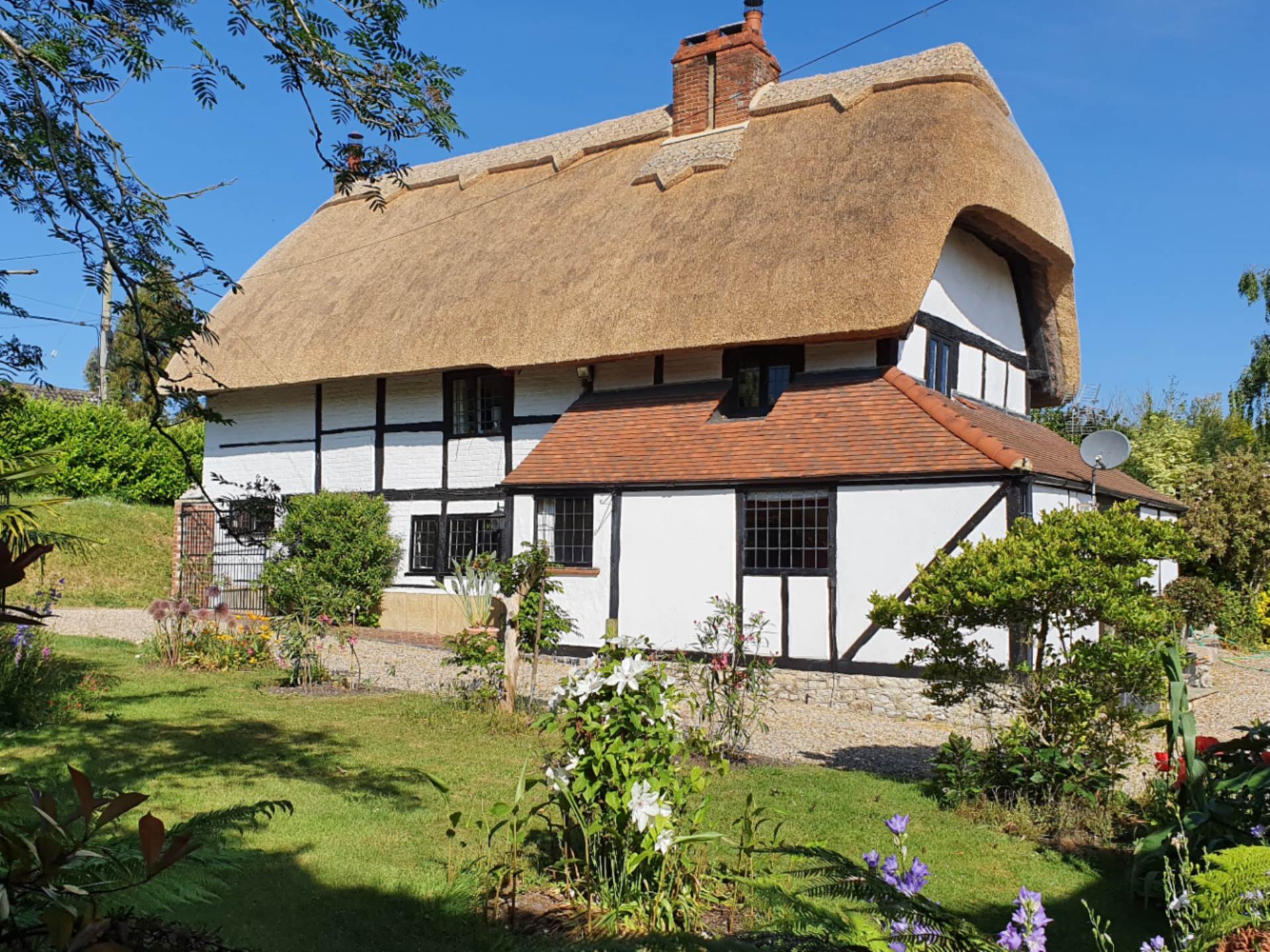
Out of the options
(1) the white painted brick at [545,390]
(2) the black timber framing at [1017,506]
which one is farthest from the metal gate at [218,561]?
(2) the black timber framing at [1017,506]

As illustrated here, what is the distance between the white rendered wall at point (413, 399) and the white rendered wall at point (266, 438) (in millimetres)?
1818

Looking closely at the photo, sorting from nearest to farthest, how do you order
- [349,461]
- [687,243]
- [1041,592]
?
[1041,592] < [687,243] < [349,461]

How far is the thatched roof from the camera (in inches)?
476

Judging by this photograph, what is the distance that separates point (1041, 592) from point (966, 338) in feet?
28.4

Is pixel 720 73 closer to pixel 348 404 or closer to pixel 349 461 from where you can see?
pixel 348 404

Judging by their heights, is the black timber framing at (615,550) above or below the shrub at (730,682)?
above

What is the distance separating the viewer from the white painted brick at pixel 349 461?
16.9m

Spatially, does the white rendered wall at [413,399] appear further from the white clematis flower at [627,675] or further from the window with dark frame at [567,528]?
the white clematis flower at [627,675]

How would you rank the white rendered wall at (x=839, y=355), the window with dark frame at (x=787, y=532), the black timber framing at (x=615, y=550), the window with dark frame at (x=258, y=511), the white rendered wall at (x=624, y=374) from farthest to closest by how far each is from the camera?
the window with dark frame at (x=258, y=511), the white rendered wall at (x=624, y=374), the black timber framing at (x=615, y=550), the white rendered wall at (x=839, y=355), the window with dark frame at (x=787, y=532)

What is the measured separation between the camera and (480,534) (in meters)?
15.6

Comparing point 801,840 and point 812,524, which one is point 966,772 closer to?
point 801,840

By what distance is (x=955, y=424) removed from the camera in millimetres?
11039

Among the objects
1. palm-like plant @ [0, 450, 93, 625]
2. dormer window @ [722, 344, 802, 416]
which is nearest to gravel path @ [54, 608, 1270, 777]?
dormer window @ [722, 344, 802, 416]

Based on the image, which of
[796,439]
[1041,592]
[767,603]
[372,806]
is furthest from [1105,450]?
[372,806]
